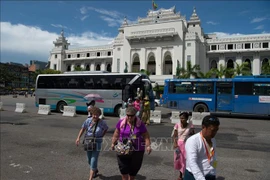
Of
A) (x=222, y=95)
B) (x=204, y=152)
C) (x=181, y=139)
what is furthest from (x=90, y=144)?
(x=222, y=95)

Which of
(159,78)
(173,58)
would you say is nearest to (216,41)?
(173,58)

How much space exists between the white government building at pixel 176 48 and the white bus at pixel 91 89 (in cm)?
3177

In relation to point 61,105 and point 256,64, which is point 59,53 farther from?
point 61,105

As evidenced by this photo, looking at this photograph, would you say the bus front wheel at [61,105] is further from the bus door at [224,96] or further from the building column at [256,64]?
the building column at [256,64]

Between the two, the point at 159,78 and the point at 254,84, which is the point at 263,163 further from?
the point at 159,78

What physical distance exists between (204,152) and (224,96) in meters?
14.9

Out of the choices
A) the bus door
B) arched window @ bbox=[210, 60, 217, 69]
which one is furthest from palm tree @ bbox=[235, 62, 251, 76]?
the bus door

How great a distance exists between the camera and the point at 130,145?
3.57 meters

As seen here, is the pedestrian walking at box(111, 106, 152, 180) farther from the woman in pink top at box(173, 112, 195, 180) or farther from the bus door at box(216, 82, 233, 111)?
the bus door at box(216, 82, 233, 111)

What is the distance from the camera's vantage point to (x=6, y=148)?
7262 mm

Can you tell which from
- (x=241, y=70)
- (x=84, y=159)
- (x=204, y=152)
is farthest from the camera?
(x=241, y=70)

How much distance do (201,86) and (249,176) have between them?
492 inches

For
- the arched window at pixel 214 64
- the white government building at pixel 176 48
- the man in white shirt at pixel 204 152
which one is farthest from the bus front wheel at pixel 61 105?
the arched window at pixel 214 64

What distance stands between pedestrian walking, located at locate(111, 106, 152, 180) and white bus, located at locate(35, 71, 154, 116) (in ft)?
36.3
